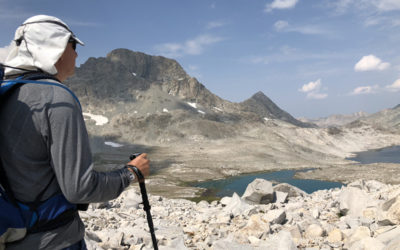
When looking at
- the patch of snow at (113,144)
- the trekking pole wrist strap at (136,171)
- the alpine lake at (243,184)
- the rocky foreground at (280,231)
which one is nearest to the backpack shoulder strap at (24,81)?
the trekking pole wrist strap at (136,171)

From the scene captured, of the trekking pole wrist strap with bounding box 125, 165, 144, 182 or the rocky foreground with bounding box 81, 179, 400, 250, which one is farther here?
the rocky foreground with bounding box 81, 179, 400, 250

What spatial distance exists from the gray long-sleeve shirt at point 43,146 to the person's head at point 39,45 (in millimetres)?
326

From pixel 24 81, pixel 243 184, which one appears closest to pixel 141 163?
pixel 24 81

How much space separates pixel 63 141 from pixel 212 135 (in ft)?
548

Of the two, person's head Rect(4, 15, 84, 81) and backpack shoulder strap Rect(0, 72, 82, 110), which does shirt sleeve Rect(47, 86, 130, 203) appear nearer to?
backpack shoulder strap Rect(0, 72, 82, 110)

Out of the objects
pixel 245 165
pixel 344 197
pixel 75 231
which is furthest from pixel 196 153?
pixel 75 231

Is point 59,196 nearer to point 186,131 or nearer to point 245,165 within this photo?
point 245,165

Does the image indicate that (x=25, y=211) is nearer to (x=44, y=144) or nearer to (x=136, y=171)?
(x=44, y=144)

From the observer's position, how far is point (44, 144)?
2750mm

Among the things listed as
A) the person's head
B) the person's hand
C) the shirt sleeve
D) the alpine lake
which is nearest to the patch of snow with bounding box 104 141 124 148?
the alpine lake

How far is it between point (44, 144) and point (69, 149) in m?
0.27

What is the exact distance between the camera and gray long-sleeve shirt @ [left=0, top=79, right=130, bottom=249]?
2668 millimetres

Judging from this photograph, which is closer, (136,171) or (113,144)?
(136,171)

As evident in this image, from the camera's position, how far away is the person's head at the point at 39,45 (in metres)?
2.92
